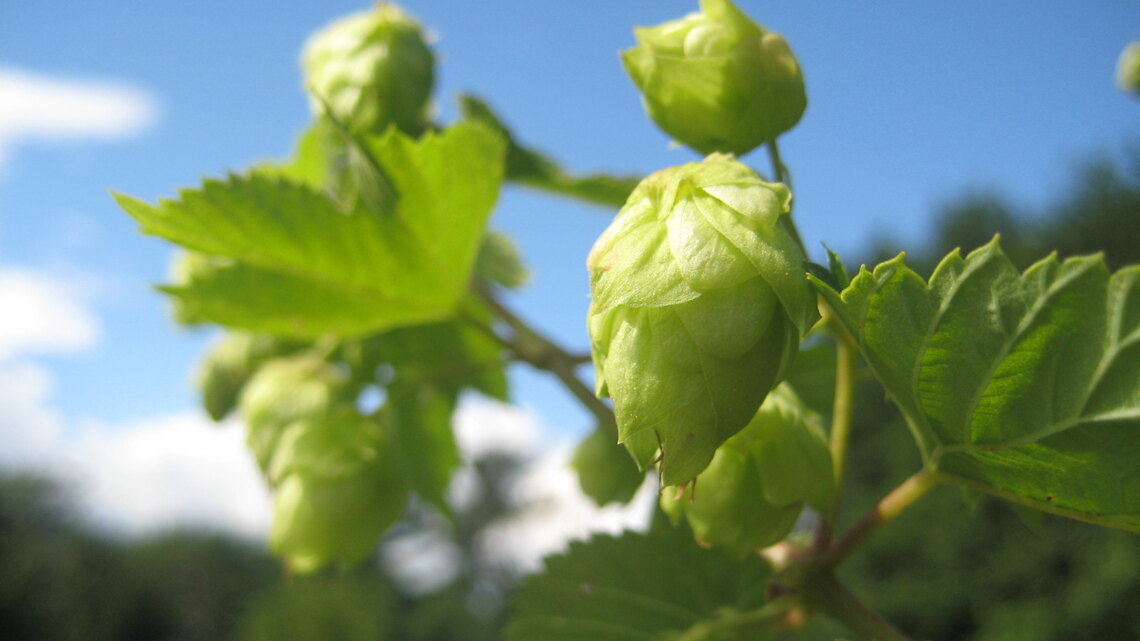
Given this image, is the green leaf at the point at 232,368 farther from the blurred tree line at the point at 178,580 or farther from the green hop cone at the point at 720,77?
the blurred tree line at the point at 178,580

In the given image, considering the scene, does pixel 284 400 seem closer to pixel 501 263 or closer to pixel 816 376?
pixel 501 263

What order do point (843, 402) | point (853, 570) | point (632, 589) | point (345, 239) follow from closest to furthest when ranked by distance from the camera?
point (843, 402) → point (632, 589) → point (345, 239) → point (853, 570)

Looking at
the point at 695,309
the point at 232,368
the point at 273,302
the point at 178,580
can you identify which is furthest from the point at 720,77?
the point at 178,580

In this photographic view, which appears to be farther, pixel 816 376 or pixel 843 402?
→ pixel 816 376

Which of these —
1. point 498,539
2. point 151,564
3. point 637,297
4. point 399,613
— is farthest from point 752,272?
point 151,564

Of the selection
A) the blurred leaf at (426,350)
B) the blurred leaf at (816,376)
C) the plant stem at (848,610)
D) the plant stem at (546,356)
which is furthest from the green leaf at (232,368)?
the plant stem at (848,610)

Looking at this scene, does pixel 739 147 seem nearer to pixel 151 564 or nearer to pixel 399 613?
pixel 399 613
